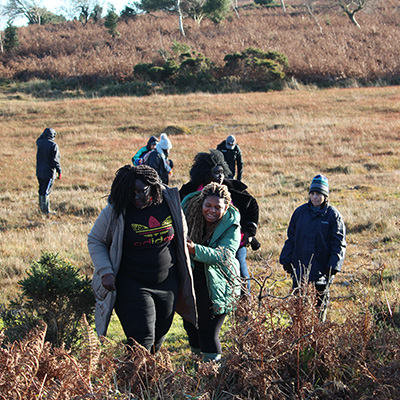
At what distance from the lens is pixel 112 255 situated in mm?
3688

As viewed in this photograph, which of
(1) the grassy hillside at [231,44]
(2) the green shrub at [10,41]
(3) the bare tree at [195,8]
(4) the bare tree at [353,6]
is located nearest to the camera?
(1) the grassy hillside at [231,44]

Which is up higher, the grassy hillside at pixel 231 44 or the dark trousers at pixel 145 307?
the grassy hillside at pixel 231 44

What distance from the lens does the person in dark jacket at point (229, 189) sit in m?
5.12

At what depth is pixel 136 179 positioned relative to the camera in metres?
3.76

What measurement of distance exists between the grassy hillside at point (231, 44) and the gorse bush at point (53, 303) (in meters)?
32.7

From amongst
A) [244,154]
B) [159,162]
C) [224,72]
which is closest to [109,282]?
[159,162]

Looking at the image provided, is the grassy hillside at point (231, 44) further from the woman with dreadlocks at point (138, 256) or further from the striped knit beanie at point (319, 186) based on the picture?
the woman with dreadlocks at point (138, 256)

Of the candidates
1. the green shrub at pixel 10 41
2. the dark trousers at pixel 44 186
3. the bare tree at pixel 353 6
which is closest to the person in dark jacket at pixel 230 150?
the dark trousers at pixel 44 186

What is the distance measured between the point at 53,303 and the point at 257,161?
1308 cm

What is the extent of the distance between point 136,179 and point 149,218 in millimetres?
300

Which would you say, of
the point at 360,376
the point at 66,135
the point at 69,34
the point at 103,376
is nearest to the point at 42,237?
the point at 103,376

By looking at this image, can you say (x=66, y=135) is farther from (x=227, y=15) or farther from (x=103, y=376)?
(x=227, y=15)

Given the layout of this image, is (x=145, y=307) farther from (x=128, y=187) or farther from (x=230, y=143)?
(x=230, y=143)

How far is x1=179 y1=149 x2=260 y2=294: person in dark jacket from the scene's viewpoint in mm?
5117
